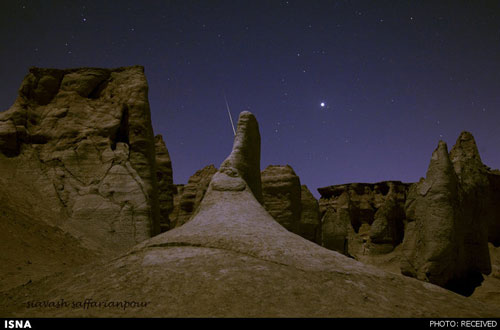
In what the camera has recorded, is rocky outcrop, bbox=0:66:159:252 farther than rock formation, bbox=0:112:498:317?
Yes

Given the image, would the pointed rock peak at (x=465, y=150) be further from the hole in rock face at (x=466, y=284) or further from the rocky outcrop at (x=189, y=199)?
the rocky outcrop at (x=189, y=199)

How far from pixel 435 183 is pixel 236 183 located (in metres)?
6.43

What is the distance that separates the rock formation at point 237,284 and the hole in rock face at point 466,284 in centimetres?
701

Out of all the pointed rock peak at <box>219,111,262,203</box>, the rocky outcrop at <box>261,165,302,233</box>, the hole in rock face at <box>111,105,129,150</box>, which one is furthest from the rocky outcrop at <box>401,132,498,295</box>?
the hole in rock face at <box>111,105,129,150</box>

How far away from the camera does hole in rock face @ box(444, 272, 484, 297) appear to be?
29.8 feet

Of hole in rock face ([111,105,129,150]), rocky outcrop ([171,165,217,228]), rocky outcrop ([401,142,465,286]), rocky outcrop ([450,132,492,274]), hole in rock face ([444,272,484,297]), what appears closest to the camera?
hole in rock face ([111,105,129,150])

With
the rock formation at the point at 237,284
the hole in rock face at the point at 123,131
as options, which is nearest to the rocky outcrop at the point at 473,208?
the rock formation at the point at 237,284

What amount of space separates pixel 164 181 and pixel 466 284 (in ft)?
40.0

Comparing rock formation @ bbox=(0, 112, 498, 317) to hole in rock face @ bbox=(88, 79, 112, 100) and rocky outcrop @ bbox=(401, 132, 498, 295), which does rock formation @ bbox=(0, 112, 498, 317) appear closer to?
hole in rock face @ bbox=(88, 79, 112, 100)

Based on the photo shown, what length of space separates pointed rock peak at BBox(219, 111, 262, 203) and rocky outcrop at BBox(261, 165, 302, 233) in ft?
21.1

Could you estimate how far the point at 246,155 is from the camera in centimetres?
711

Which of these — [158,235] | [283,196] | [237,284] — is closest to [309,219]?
[283,196]

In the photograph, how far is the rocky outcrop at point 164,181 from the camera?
1430cm

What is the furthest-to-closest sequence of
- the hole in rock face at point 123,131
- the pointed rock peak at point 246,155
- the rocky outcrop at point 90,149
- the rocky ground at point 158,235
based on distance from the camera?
the hole in rock face at point 123,131 < the pointed rock peak at point 246,155 < the rocky outcrop at point 90,149 < the rocky ground at point 158,235
